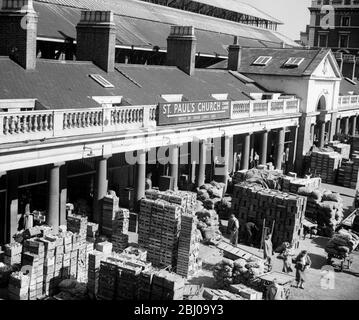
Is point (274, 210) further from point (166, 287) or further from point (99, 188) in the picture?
point (166, 287)

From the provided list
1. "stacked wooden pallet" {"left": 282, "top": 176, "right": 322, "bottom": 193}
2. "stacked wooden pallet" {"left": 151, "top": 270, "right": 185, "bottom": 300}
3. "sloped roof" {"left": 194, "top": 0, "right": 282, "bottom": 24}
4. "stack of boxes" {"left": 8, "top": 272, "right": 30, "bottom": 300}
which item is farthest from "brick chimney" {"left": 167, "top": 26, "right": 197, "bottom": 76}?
"sloped roof" {"left": 194, "top": 0, "right": 282, "bottom": 24}

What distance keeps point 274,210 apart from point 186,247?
219 inches

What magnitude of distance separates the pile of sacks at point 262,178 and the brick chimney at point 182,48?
26.9 feet

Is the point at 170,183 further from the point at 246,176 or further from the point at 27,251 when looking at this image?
the point at 27,251

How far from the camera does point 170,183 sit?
83.9 ft

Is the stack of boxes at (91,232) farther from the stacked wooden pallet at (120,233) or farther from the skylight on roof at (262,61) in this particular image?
the skylight on roof at (262,61)

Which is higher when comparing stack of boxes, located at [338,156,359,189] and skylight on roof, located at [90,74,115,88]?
skylight on roof, located at [90,74,115,88]

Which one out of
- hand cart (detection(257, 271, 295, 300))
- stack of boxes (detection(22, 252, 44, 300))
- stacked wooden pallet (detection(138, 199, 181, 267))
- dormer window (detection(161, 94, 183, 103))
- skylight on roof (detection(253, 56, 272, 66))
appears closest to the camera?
stack of boxes (detection(22, 252, 44, 300))

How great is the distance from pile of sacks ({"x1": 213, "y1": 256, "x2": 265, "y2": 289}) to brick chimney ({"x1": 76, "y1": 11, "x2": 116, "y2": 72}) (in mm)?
13273

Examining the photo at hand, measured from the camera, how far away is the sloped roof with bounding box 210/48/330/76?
3747cm

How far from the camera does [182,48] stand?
109ft

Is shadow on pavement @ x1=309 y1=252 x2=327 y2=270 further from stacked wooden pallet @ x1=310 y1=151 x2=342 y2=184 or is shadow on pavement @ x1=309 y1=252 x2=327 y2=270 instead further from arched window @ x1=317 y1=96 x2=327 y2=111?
arched window @ x1=317 y1=96 x2=327 y2=111

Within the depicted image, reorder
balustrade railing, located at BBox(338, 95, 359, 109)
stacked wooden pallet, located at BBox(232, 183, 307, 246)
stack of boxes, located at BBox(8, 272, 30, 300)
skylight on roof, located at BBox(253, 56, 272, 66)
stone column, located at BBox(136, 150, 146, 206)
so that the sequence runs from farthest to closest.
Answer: balustrade railing, located at BBox(338, 95, 359, 109), skylight on roof, located at BBox(253, 56, 272, 66), stone column, located at BBox(136, 150, 146, 206), stacked wooden pallet, located at BBox(232, 183, 307, 246), stack of boxes, located at BBox(8, 272, 30, 300)

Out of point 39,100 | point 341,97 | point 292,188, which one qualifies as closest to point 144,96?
point 39,100
